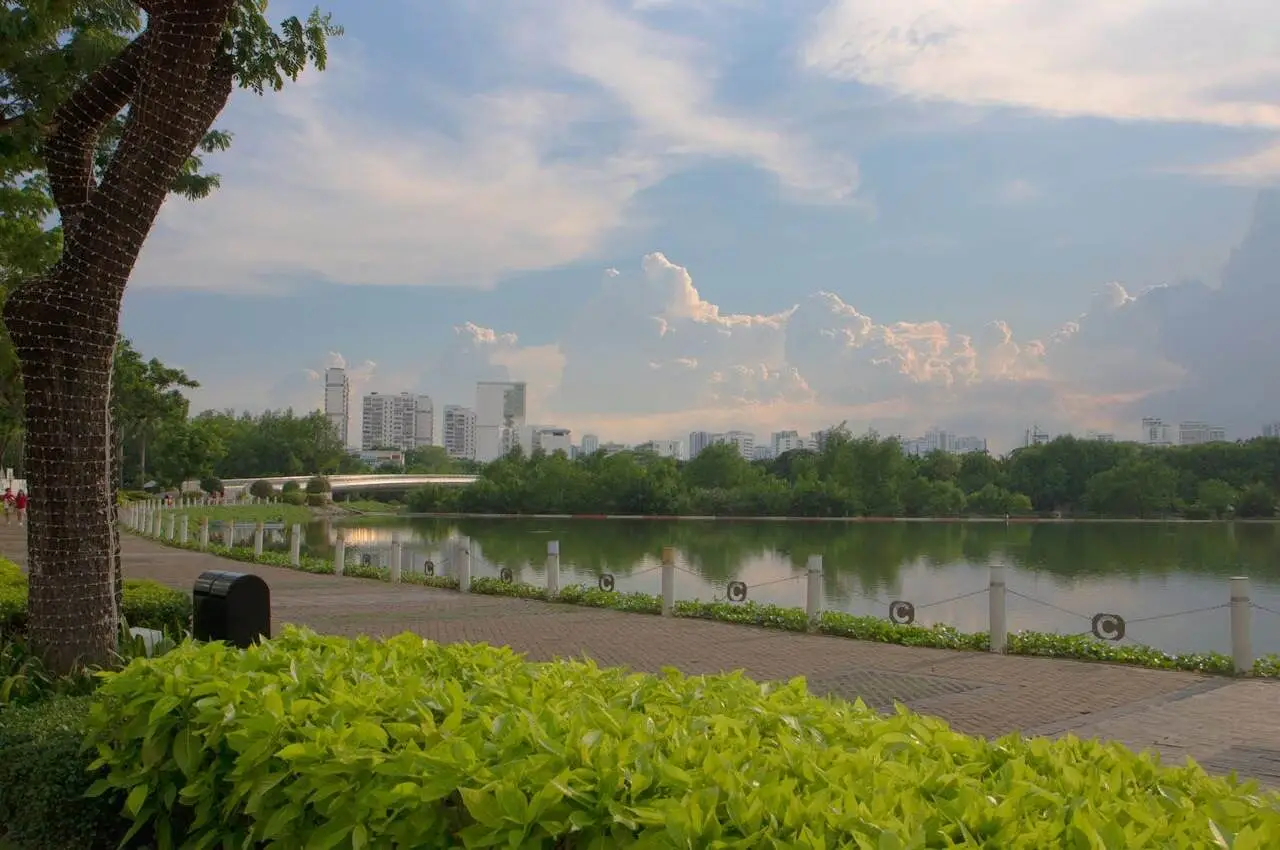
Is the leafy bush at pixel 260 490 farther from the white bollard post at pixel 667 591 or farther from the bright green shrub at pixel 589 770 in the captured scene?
the bright green shrub at pixel 589 770

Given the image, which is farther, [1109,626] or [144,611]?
[1109,626]

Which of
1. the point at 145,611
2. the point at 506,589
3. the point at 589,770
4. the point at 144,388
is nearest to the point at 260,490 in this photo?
the point at 144,388

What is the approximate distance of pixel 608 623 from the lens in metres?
13.0

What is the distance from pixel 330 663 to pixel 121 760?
2.61 feet

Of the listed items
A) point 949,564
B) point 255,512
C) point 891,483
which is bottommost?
point 949,564

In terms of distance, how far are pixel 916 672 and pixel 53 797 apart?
733cm

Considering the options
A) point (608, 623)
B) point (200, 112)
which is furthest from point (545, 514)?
point (200, 112)

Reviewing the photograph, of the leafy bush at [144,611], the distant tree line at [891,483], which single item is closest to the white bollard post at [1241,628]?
the leafy bush at [144,611]

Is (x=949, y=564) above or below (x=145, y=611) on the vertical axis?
below

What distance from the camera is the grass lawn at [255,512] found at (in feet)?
165

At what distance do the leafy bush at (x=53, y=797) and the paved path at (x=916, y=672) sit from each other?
401 cm

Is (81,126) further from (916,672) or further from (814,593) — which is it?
(814,593)

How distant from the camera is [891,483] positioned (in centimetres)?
6969

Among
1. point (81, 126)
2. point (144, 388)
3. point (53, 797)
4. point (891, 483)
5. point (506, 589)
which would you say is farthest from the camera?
point (891, 483)
